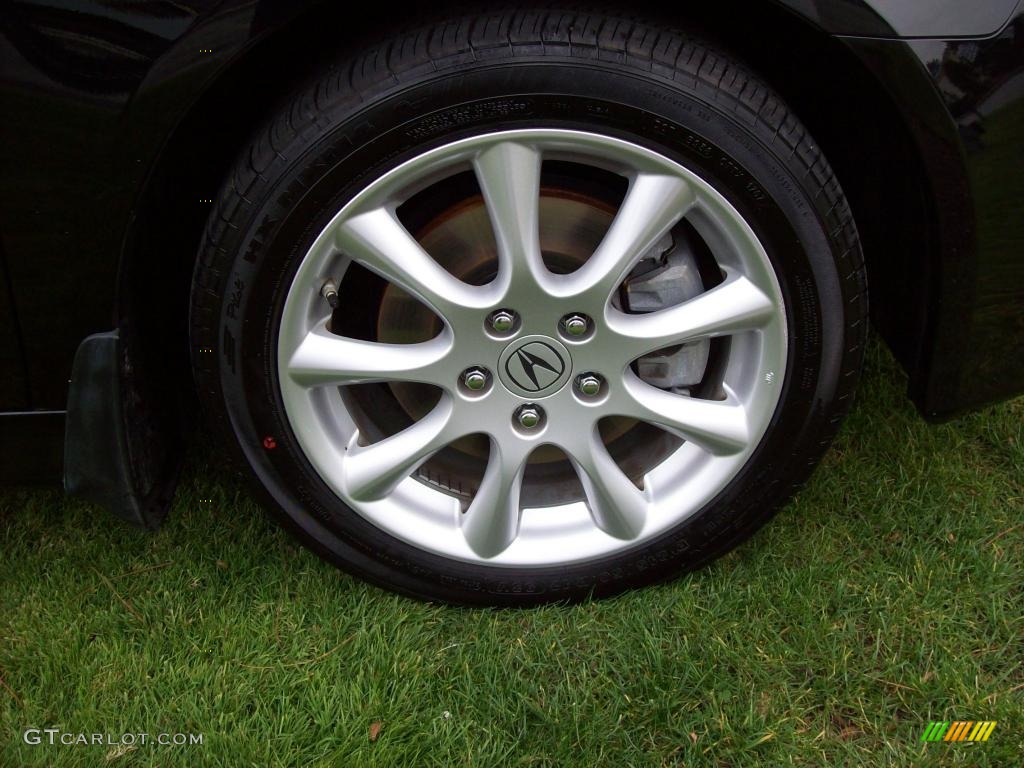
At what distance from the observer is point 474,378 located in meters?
1.68

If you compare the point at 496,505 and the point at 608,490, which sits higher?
the point at 608,490

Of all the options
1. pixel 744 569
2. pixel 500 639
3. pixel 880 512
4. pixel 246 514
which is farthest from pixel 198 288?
pixel 880 512

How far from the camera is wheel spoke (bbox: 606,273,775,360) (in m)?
1.61

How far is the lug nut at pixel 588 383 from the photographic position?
1686mm

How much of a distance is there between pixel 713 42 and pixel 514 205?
1.40 ft

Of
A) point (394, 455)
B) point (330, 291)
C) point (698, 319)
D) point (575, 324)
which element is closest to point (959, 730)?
point (698, 319)

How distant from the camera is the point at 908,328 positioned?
177 cm

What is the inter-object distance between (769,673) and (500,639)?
50 cm

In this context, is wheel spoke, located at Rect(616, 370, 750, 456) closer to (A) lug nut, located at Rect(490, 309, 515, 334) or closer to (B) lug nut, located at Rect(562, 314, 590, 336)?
(B) lug nut, located at Rect(562, 314, 590, 336)

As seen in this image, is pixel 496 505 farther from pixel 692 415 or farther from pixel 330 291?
pixel 330 291

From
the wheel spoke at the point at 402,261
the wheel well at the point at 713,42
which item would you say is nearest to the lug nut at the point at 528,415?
the wheel spoke at the point at 402,261

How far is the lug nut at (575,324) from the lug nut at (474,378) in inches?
6.7

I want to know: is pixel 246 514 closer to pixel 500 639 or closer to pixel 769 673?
pixel 500 639

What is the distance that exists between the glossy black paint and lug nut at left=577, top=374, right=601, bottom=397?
1.98ft
